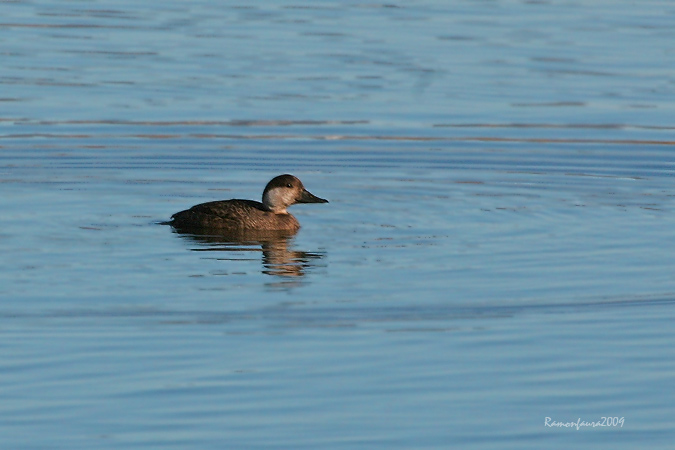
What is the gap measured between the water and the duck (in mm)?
325

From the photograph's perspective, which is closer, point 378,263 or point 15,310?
point 15,310

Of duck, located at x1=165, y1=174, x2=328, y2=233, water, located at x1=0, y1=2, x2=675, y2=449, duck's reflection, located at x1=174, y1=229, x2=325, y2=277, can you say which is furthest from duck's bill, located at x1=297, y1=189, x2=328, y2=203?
duck's reflection, located at x1=174, y1=229, x2=325, y2=277

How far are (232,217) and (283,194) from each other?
2.17ft

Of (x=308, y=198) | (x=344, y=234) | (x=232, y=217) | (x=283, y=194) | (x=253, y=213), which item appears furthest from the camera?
(x=308, y=198)

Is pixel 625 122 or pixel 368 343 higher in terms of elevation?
pixel 625 122

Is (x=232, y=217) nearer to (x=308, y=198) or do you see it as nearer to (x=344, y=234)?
(x=308, y=198)

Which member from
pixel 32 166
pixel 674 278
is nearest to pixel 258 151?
pixel 32 166

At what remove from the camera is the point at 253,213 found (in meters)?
14.0

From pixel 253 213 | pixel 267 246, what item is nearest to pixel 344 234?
pixel 267 246

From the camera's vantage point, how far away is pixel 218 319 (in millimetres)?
10320

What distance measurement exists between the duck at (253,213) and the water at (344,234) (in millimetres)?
325

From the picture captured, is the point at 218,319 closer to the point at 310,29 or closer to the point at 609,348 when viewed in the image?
the point at 609,348

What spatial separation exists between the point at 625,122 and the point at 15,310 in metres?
10.3

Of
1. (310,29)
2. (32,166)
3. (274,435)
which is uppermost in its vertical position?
(310,29)
